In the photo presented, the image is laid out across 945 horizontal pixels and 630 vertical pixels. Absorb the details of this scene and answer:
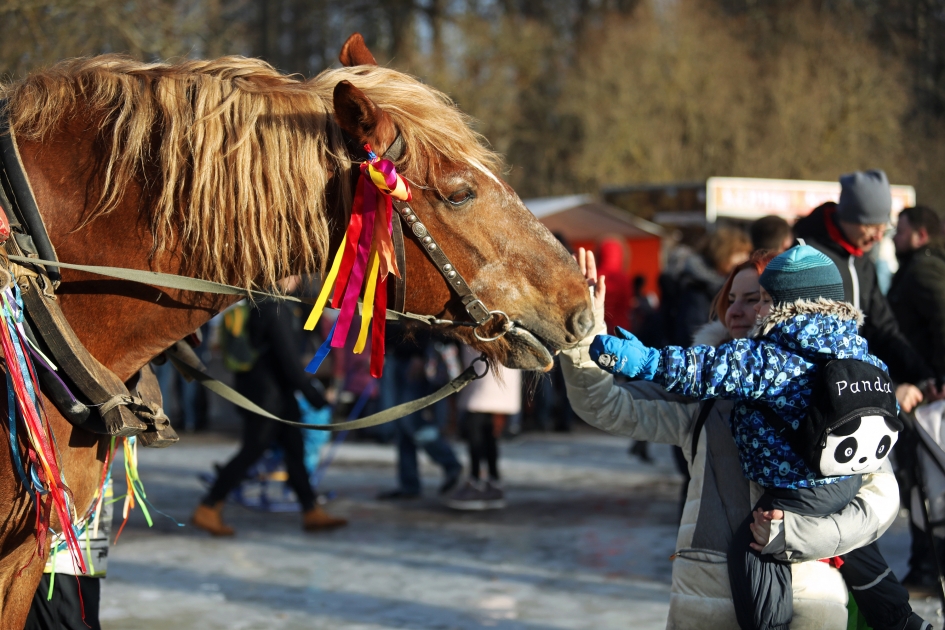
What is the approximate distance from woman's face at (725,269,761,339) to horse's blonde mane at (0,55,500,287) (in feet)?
3.73

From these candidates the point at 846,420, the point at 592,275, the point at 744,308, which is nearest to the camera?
the point at 846,420

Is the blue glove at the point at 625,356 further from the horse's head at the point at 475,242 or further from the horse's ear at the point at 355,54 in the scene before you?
the horse's ear at the point at 355,54

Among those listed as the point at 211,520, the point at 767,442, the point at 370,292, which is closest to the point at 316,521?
the point at 211,520

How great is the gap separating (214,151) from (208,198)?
0.35 ft

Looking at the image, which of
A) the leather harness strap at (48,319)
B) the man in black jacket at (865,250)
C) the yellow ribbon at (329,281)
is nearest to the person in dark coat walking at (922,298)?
the man in black jacket at (865,250)

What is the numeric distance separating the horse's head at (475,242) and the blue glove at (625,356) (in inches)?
2.5

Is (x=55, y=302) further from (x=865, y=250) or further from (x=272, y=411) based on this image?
(x=272, y=411)

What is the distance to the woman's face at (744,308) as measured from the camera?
9.34 ft

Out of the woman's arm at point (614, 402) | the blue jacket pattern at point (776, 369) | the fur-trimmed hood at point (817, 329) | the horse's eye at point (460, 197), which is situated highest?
the horse's eye at point (460, 197)

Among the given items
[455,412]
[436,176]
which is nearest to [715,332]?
[436,176]

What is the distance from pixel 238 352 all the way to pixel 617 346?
423 centimetres

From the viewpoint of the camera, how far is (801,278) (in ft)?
7.77

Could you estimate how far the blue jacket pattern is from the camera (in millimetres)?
2252

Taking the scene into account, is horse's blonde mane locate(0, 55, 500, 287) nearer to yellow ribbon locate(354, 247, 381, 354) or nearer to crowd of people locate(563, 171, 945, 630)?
yellow ribbon locate(354, 247, 381, 354)
